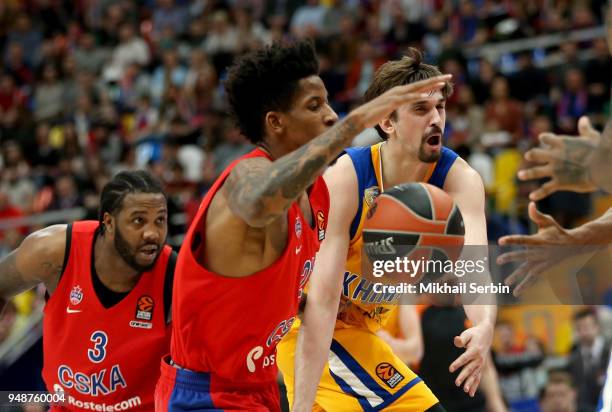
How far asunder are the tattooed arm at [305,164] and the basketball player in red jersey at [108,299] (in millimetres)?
1422

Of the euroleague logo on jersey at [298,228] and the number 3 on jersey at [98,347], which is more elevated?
the euroleague logo on jersey at [298,228]

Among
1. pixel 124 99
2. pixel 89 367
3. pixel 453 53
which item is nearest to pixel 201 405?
pixel 89 367

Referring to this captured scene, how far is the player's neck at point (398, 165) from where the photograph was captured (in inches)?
188

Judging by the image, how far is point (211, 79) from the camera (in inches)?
554

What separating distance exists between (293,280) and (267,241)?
25cm

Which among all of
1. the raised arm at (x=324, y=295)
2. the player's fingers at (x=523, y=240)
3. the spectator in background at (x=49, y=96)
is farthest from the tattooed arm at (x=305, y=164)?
the spectator in background at (x=49, y=96)

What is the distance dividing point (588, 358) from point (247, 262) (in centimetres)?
499

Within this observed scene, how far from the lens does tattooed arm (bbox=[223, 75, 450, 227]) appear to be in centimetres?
331

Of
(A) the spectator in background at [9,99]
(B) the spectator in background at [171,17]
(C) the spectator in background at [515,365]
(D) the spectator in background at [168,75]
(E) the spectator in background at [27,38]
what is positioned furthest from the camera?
(E) the spectator in background at [27,38]

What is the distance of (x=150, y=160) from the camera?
43.1ft

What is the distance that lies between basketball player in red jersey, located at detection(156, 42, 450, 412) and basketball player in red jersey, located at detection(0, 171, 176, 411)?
0.72 m

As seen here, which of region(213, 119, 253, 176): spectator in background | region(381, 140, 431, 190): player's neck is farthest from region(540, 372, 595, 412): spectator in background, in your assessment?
region(213, 119, 253, 176): spectator in background

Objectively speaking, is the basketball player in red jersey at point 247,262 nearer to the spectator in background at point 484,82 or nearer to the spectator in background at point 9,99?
the spectator in background at point 484,82

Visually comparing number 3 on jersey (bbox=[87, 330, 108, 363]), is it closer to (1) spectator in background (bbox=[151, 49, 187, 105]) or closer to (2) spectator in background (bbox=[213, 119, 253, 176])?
(2) spectator in background (bbox=[213, 119, 253, 176])
